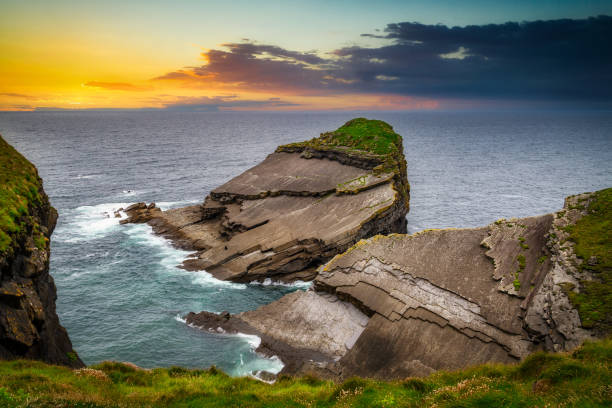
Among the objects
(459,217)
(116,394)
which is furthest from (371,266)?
(459,217)

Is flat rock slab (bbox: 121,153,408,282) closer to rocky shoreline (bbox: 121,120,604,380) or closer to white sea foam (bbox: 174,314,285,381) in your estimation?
rocky shoreline (bbox: 121,120,604,380)

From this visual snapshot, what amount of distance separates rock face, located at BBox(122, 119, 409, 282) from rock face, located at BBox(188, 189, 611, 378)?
943cm

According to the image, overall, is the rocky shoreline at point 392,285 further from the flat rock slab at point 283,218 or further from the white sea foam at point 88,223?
the white sea foam at point 88,223

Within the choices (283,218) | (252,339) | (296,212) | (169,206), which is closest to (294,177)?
(296,212)

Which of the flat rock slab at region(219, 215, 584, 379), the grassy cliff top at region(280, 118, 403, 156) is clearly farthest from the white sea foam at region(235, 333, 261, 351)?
the grassy cliff top at region(280, 118, 403, 156)

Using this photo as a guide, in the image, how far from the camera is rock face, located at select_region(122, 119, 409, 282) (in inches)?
1774

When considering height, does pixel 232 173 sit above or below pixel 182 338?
above

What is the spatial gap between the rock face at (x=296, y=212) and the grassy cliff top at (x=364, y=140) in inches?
7.7

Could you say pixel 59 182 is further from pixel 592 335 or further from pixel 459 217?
pixel 592 335

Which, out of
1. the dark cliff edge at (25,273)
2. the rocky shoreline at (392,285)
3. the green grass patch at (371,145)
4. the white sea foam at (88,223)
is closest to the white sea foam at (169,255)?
the rocky shoreline at (392,285)

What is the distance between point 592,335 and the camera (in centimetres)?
2262

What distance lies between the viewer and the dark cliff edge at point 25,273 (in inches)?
610

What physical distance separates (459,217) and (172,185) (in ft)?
209

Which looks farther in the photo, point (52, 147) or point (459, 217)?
point (52, 147)
